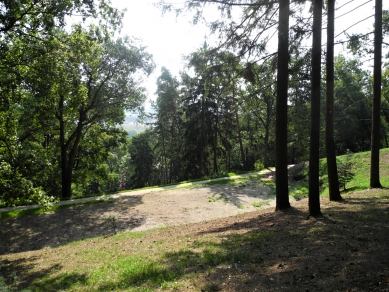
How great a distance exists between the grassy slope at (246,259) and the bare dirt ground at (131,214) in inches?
104

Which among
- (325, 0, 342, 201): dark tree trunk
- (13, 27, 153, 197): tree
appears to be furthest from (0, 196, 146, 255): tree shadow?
(325, 0, 342, 201): dark tree trunk

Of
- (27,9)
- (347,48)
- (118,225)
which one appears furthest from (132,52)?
(347,48)

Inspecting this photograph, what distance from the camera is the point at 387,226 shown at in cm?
621

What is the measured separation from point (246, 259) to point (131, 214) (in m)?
10.0

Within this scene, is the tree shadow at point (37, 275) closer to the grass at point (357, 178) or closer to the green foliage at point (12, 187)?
the green foliage at point (12, 187)

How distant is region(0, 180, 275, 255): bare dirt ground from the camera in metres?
11.9

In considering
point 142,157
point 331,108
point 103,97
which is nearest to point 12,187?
point 331,108

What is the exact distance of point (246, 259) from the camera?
5332 millimetres

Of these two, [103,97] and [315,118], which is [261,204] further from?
[103,97]

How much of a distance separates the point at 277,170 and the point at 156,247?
467 cm

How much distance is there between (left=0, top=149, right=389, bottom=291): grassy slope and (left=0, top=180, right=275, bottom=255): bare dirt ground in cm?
264

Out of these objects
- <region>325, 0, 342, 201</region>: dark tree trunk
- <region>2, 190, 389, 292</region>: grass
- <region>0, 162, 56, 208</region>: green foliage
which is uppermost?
<region>325, 0, 342, 201</region>: dark tree trunk

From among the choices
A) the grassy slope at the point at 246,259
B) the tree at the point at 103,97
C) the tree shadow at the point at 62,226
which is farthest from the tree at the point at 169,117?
the grassy slope at the point at 246,259

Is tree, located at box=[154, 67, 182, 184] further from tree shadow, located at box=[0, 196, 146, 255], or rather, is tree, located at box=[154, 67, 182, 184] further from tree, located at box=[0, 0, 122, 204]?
tree, located at box=[0, 0, 122, 204]
